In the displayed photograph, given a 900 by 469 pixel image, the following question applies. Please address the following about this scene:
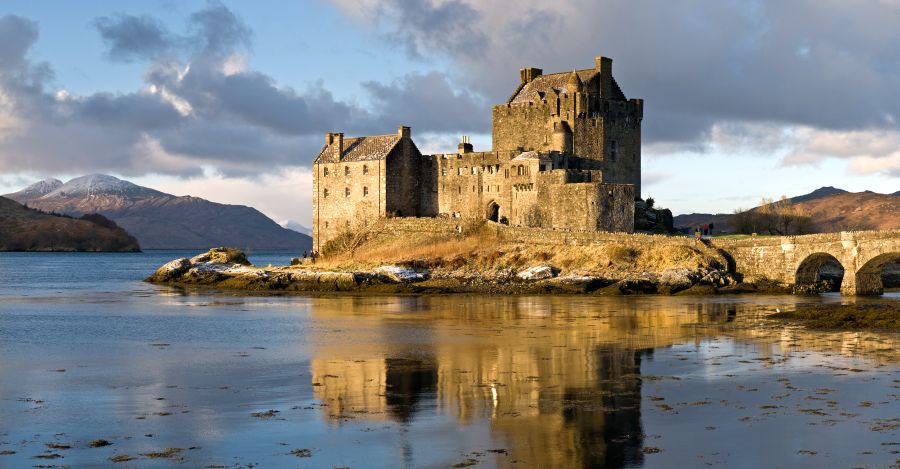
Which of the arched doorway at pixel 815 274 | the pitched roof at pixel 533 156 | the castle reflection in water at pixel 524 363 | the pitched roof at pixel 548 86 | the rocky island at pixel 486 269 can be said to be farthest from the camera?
the pitched roof at pixel 548 86

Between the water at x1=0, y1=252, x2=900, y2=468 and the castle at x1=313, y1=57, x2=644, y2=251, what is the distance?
28.7 m

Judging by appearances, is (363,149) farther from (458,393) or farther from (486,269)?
(458,393)

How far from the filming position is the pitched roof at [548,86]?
76.0 meters

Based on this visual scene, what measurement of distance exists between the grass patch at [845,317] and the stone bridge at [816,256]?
9419 mm

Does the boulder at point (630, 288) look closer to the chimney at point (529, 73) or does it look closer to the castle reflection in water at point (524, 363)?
the castle reflection in water at point (524, 363)

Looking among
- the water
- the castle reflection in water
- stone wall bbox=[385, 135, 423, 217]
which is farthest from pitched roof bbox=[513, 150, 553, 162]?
the water

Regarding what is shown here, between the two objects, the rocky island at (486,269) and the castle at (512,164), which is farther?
the castle at (512,164)

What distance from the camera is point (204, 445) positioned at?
18.0 meters

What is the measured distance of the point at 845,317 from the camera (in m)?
36.8

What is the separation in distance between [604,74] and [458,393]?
55.1m

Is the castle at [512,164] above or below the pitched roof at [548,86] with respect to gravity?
below

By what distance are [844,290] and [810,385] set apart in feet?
97.8

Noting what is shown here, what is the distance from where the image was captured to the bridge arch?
50062 millimetres

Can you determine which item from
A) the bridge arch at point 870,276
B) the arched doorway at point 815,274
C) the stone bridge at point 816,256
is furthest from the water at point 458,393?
the arched doorway at point 815,274
